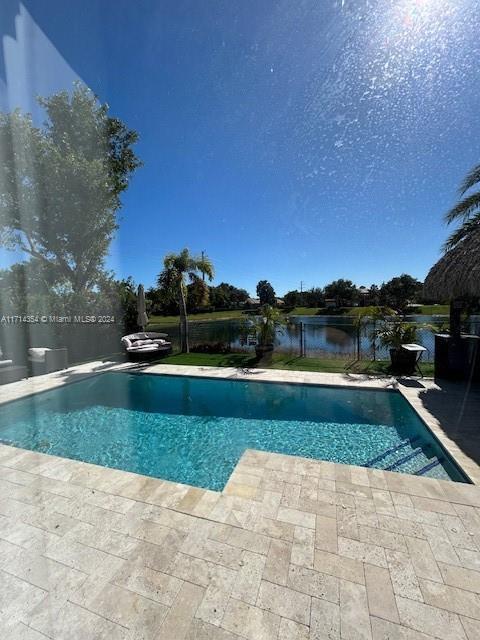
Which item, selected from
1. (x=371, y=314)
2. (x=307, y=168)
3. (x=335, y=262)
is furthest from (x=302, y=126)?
(x=335, y=262)

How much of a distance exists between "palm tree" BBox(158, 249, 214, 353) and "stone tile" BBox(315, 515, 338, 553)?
873 centimetres

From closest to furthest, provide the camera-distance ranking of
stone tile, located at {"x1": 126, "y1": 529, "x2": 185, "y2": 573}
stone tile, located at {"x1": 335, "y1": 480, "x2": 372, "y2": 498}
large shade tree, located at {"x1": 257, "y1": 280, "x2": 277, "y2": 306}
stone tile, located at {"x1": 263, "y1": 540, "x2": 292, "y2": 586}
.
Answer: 1. stone tile, located at {"x1": 263, "y1": 540, "x2": 292, "y2": 586}
2. stone tile, located at {"x1": 126, "y1": 529, "x2": 185, "y2": 573}
3. stone tile, located at {"x1": 335, "y1": 480, "x2": 372, "y2": 498}
4. large shade tree, located at {"x1": 257, "y1": 280, "x2": 277, "y2": 306}

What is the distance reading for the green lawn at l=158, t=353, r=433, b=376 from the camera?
7449 millimetres

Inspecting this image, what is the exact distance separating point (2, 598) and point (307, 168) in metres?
8.42

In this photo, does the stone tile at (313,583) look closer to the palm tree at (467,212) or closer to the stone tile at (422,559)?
the stone tile at (422,559)

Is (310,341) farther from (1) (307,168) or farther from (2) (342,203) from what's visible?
(1) (307,168)

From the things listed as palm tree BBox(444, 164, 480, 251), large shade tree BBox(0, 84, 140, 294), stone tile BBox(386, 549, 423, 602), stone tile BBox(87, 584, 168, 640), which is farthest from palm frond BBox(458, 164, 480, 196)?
large shade tree BBox(0, 84, 140, 294)

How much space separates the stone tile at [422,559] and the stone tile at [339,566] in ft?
1.22

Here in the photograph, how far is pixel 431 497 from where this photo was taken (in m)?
2.51

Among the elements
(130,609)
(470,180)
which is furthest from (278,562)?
(470,180)

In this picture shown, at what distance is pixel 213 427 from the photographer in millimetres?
4910

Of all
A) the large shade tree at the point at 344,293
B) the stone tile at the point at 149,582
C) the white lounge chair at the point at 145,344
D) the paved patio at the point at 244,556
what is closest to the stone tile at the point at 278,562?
the paved patio at the point at 244,556

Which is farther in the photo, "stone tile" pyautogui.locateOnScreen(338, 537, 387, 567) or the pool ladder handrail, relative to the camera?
the pool ladder handrail

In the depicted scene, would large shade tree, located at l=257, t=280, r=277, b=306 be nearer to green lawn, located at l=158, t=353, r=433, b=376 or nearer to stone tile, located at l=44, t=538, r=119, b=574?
green lawn, located at l=158, t=353, r=433, b=376
